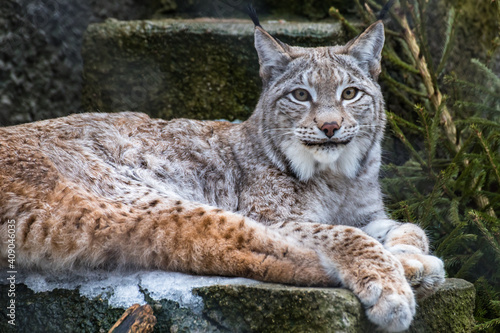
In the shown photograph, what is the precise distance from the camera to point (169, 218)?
293 centimetres

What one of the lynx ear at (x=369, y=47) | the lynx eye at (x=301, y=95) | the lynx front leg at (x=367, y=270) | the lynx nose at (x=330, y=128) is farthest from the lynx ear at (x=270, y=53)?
the lynx front leg at (x=367, y=270)

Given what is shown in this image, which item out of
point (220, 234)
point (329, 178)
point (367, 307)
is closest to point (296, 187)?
point (329, 178)

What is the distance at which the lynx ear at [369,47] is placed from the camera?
3.78m

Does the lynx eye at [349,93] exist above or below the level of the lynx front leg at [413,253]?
above

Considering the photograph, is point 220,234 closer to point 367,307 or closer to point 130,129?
point 367,307

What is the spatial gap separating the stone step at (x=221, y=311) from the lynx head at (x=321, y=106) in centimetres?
103

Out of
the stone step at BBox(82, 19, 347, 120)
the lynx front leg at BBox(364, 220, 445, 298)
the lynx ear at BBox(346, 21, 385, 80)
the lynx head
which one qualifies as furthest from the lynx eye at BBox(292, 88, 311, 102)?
the stone step at BBox(82, 19, 347, 120)

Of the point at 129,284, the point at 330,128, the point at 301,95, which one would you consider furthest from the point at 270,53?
the point at 129,284

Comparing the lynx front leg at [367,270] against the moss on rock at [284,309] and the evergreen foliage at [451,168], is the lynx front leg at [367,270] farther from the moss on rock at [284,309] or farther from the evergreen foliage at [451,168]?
the evergreen foliage at [451,168]

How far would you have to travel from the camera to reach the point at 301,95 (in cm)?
365

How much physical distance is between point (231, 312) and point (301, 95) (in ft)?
5.12

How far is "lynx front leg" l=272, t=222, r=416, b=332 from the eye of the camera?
8.55ft

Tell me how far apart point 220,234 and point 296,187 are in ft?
2.80

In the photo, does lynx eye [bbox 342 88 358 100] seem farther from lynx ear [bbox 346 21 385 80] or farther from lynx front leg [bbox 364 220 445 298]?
lynx front leg [bbox 364 220 445 298]
